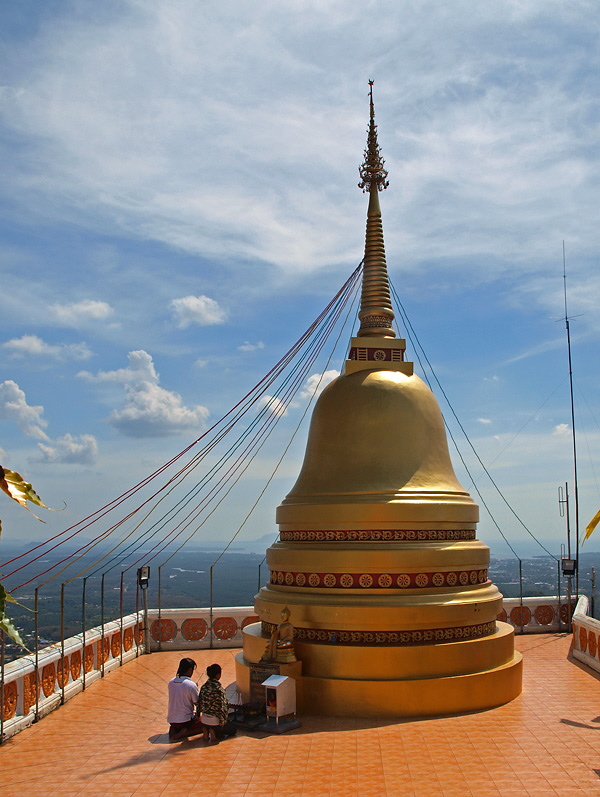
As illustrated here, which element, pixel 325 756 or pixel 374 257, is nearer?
pixel 325 756

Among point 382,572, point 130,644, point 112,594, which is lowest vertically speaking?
point 112,594

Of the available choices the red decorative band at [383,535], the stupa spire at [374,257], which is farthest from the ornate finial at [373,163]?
the red decorative band at [383,535]

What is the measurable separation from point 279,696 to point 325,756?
5.16ft

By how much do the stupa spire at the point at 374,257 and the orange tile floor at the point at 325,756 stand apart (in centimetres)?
836

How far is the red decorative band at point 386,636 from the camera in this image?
39.8ft

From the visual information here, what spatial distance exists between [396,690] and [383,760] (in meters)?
2.13

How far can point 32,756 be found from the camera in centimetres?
992

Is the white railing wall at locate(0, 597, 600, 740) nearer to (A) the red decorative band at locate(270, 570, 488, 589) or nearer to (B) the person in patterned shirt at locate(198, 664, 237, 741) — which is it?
(B) the person in patterned shirt at locate(198, 664, 237, 741)

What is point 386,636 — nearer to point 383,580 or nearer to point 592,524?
point 383,580

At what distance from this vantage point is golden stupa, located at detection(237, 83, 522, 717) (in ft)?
38.9

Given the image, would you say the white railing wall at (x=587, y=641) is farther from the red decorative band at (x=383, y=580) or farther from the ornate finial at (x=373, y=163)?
the ornate finial at (x=373, y=163)

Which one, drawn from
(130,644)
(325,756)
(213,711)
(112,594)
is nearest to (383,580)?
(325,756)

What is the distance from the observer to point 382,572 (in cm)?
1257

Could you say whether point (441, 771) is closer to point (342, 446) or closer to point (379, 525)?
point (379, 525)
